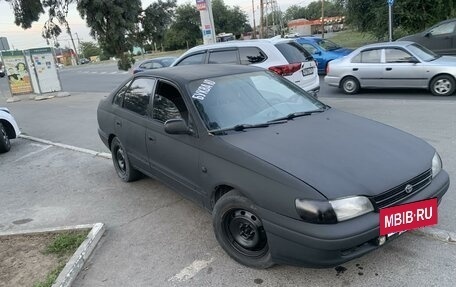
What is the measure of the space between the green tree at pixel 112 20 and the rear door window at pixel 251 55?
6.45 metres

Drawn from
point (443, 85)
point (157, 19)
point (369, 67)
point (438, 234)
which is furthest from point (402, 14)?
point (438, 234)

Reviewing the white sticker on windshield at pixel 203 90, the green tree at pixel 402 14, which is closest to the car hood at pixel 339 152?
the white sticker on windshield at pixel 203 90

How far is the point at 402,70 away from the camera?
9883 mm

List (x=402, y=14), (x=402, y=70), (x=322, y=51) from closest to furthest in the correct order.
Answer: (x=402, y=70) → (x=322, y=51) → (x=402, y=14)

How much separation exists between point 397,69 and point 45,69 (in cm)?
1628

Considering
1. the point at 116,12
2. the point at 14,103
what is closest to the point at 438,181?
the point at 116,12

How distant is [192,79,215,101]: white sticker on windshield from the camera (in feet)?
12.9

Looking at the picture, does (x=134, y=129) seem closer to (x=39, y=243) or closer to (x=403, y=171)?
(x=39, y=243)

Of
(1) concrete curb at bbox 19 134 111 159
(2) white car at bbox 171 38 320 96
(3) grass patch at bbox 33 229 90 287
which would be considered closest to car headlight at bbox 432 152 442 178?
(3) grass patch at bbox 33 229 90 287

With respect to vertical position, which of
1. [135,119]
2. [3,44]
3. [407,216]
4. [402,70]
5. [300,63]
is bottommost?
[407,216]

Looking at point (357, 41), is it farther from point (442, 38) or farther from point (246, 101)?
point (246, 101)

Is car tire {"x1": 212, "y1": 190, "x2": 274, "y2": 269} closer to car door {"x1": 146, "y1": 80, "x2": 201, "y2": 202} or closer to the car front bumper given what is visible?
the car front bumper

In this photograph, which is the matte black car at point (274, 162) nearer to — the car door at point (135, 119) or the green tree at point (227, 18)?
the car door at point (135, 119)

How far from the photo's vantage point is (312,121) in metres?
3.85
